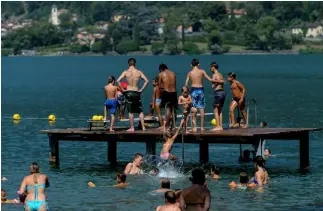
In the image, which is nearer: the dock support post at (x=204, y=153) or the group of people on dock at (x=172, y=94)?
the group of people on dock at (x=172, y=94)

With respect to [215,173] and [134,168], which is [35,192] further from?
[215,173]

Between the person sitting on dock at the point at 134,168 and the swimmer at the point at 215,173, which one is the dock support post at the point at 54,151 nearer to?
the person sitting on dock at the point at 134,168

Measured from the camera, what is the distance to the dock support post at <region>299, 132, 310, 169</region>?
36281mm

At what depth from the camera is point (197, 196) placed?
2128cm

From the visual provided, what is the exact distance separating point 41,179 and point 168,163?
11339 millimetres

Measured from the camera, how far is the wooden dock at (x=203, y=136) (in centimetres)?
3441

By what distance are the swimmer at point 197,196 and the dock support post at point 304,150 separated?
1531cm

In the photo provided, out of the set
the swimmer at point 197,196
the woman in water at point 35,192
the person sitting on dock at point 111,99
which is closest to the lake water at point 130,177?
the person sitting on dock at point 111,99

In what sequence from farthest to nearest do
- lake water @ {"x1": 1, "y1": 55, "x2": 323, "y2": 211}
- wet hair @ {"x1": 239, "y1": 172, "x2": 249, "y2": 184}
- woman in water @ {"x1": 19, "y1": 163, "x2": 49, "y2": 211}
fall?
wet hair @ {"x1": 239, "y1": 172, "x2": 249, "y2": 184}, lake water @ {"x1": 1, "y1": 55, "x2": 323, "y2": 211}, woman in water @ {"x1": 19, "y1": 163, "x2": 49, "y2": 211}

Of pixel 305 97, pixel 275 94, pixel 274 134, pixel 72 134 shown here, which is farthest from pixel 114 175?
pixel 275 94

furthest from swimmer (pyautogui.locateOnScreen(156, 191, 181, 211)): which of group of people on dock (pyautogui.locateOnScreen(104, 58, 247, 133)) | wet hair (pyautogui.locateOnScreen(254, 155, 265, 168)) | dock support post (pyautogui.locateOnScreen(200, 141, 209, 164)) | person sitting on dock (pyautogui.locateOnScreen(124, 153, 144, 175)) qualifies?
dock support post (pyautogui.locateOnScreen(200, 141, 209, 164))

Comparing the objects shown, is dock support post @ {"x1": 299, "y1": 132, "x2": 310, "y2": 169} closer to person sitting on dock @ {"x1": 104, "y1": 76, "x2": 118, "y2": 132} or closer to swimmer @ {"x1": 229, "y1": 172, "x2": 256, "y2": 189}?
swimmer @ {"x1": 229, "y1": 172, "x2": 256, "y2": 189}

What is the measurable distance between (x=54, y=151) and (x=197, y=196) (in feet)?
56.3

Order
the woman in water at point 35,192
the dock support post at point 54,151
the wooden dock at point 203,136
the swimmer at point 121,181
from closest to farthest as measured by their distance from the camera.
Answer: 1. the woman in water at point 35,192
2. the swimmer at point 121,181
3. the wooden dock at point 203,136
4. the dock support post at point 54,151
